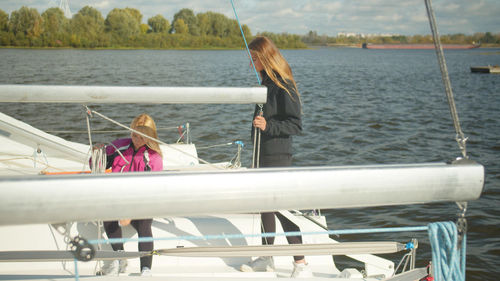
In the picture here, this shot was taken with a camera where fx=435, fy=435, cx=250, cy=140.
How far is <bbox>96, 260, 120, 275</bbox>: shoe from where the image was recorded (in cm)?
280

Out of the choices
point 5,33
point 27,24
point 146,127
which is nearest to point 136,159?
point 146,127

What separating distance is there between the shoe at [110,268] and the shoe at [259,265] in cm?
83

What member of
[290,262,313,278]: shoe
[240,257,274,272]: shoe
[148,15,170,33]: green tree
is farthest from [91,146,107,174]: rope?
[148,15,170,33]: green tree

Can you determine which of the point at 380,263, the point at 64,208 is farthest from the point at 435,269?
the point at 380,263

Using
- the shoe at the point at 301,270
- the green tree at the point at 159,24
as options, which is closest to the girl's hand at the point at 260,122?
the shoe at the point at 301,270

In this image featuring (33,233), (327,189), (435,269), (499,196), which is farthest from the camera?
(499,196)

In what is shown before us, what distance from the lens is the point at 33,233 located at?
3203mm

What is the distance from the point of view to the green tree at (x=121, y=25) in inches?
2579

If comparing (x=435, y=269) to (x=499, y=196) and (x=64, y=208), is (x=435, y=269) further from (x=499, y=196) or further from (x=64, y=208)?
(x=499, y=196)

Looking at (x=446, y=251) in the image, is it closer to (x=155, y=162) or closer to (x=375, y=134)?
(x=155, y=162)

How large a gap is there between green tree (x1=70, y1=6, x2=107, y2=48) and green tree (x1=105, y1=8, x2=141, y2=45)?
1671 millimetres

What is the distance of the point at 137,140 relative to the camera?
3213 mm

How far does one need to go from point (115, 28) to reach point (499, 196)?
223ft

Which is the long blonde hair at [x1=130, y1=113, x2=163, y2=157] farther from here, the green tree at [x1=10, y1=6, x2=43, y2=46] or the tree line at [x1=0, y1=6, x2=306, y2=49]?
the green tree at [x1=10, y1=6, x2=43, y2=46]
